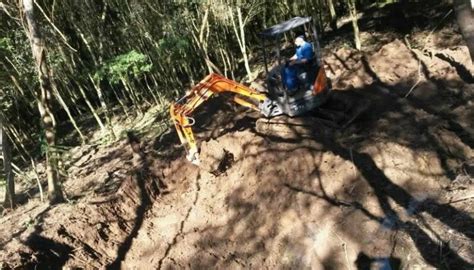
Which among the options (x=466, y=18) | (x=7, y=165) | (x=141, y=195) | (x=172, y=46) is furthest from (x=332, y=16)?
(x=466, y=18)

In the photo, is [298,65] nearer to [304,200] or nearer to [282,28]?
[282,28]

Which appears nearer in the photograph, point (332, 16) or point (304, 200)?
point (304, 200)

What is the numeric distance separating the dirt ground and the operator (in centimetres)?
92

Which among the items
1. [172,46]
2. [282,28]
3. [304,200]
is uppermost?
[282,28]

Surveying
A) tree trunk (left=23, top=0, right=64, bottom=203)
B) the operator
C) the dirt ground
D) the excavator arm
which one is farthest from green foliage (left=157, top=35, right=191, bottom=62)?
tree trunk (left=23, top=0, right=64, bottom=203)

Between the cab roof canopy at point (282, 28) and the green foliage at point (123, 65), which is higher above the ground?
the cab roof canopy at point (282, 28)

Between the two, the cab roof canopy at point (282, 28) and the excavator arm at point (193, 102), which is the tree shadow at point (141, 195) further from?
the cab roof canopy at point (282, 28)

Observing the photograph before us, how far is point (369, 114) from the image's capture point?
11016mm

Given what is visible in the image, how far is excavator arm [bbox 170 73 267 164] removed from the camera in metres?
10.3

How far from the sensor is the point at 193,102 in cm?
1050

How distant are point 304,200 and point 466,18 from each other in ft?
15.6

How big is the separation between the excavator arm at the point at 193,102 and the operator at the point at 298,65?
35.1 inches

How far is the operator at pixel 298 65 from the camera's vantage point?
10516 millimetres

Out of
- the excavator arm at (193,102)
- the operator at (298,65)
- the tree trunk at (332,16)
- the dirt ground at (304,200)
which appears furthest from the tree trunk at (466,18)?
the tree trunk at (332,16)
